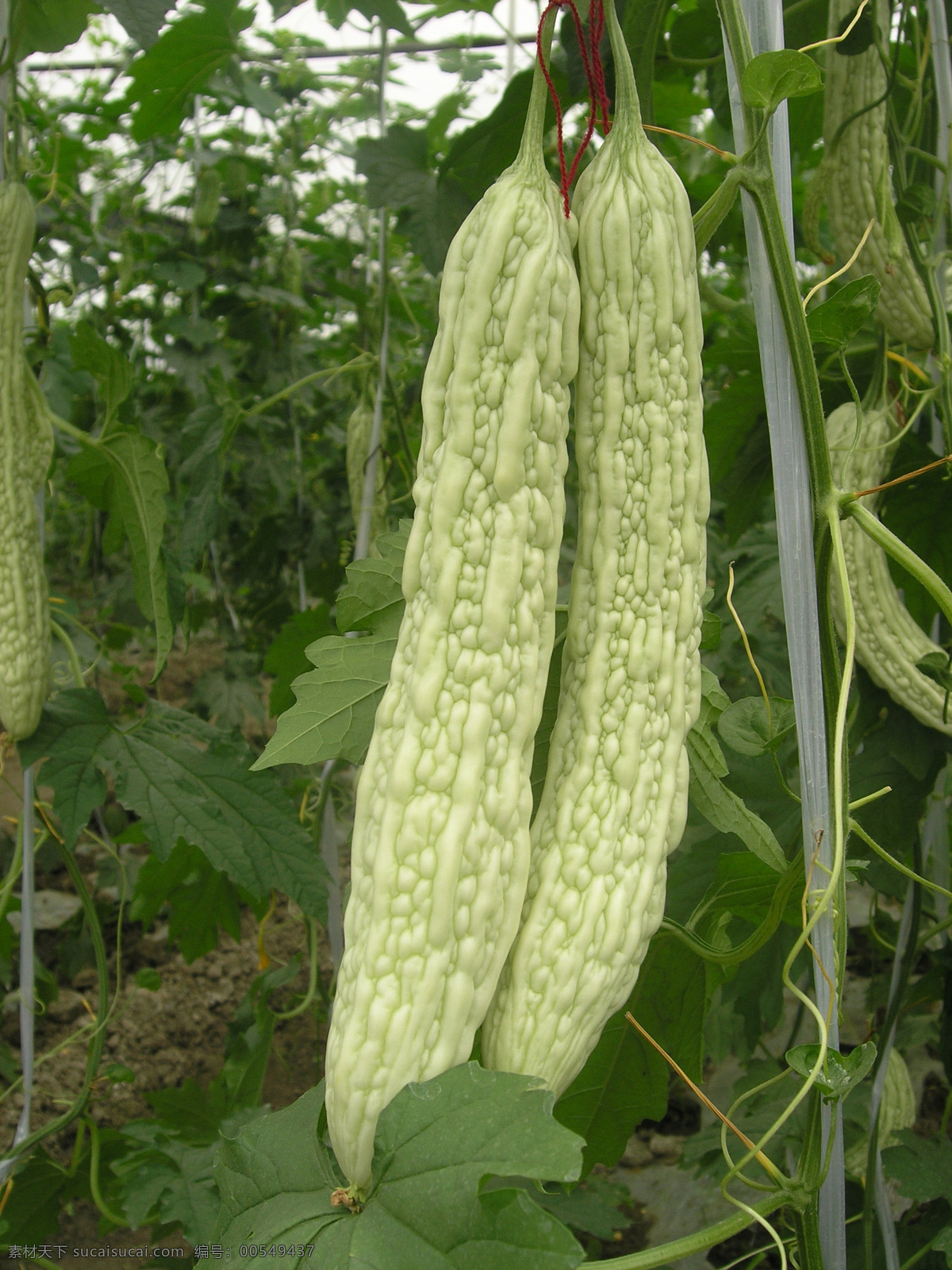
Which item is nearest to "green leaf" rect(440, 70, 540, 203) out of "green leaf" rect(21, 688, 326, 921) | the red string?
the red string

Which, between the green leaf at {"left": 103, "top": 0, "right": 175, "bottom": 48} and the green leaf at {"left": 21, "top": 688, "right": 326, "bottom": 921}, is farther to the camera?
the green leaf at {"left": 21, "top": 688, "right": 326, "bottom": 921}

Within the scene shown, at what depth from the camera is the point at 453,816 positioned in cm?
67

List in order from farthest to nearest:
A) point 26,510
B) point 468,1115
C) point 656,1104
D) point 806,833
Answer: point 26,510 → point 656,1104 → point 806,833 → point 468,1115

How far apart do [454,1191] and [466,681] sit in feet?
1.06

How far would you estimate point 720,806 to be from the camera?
0.91m

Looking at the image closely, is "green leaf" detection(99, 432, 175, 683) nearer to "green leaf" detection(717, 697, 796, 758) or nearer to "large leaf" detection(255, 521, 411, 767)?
"large leaf" detection(255, 521, 411, 767)

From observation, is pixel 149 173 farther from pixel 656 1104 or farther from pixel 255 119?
pixel 656 1104

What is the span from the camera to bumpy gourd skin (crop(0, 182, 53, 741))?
136 cm

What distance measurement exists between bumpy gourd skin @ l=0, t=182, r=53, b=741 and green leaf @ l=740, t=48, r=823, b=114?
1081 mm

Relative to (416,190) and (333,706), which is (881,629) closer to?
(333,706)

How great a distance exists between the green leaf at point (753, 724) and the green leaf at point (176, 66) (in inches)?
53.4

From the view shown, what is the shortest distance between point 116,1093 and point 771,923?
92.8 inches

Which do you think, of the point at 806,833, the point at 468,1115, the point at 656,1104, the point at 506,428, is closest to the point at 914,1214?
the point at 656,1104

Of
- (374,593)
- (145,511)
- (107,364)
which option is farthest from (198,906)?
(374,593)
